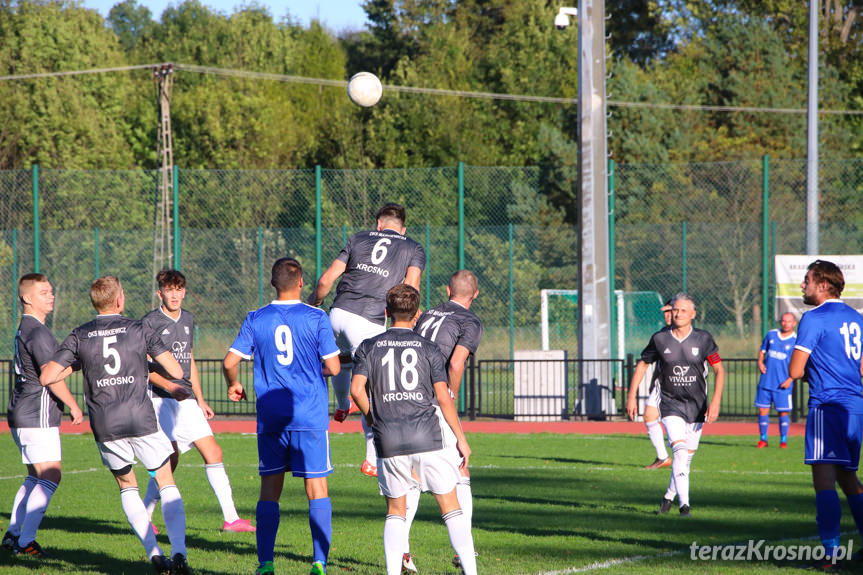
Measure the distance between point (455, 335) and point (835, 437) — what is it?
2839 millimetres

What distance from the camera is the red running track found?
17516 mm

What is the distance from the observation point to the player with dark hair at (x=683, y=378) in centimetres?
968

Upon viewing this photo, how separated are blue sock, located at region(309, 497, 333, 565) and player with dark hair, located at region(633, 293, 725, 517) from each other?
4.03 m

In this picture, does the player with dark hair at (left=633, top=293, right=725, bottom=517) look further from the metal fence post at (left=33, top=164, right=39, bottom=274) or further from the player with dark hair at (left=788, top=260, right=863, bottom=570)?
the metal fence post at (left=33, top=164, right=39, bottom=274)

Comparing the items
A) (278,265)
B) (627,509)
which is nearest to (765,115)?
(627,509)

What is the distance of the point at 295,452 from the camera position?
267 inches

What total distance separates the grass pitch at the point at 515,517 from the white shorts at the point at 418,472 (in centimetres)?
123

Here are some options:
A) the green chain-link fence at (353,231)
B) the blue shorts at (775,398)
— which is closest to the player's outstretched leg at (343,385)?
the blue shorts at (775,398)

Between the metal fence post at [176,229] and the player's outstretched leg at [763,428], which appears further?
the metal fence post at [176,229]

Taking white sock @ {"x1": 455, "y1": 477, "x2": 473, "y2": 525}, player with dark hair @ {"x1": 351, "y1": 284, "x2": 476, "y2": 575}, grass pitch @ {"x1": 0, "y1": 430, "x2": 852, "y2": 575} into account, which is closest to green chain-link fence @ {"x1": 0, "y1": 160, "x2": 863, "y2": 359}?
Result: grass pitch @ {"x1": 0, "y1": 430, "x2": 852, "y2": 575}

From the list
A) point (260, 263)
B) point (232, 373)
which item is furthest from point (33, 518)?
point (260, 263)

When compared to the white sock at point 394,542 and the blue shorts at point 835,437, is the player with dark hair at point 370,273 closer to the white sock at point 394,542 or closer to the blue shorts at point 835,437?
the white sock at point 394,542

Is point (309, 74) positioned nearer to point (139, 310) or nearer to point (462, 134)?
point (462, 134)

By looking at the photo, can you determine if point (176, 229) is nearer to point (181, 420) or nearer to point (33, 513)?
point (181, 420)
